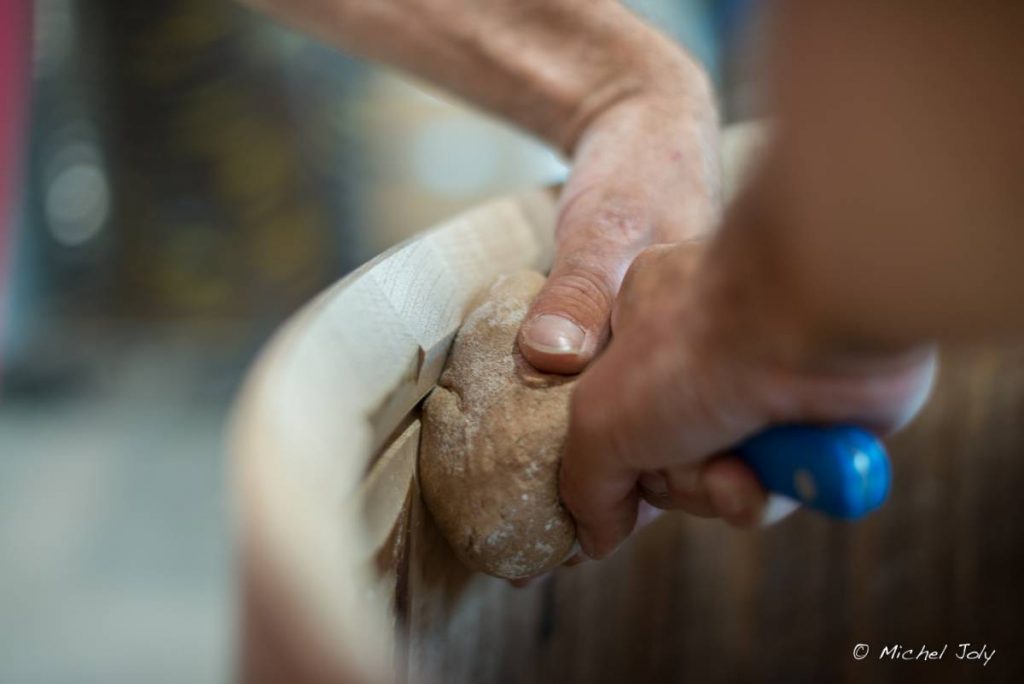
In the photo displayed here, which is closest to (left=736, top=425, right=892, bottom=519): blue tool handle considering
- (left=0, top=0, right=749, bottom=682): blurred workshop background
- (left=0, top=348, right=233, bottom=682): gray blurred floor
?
(left=0, top=348, right=233, bottom=682): gray blurred floor

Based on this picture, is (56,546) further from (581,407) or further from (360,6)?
(581,407)

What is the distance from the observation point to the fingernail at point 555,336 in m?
0.58

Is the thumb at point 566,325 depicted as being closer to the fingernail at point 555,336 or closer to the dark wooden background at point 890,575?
the fingernail at point 555,336

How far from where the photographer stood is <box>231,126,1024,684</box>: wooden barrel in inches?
12.8

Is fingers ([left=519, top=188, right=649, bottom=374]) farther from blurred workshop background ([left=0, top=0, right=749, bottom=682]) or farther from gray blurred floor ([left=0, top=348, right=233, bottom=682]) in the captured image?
blurred workshop background ([left=0, top=0, right=749, bottom=682])

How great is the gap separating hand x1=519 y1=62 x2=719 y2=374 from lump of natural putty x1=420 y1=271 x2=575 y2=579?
0.02 m

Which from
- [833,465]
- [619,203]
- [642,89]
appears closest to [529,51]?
[642,89]

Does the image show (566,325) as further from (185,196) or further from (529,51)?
(185,196)

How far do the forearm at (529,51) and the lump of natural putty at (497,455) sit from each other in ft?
1.23

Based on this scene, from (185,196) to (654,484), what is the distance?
7.68 ft

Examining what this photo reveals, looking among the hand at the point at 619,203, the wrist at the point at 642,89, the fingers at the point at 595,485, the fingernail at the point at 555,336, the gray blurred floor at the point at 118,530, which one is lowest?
the gray blurred floor at the point at 118,530

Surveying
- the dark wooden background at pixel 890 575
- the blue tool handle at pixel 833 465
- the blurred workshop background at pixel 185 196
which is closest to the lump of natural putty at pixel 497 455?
the blue tool handle at pixel 833 465

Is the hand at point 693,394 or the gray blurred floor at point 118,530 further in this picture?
the gray blurred floor at point 118,530

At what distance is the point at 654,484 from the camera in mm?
553
